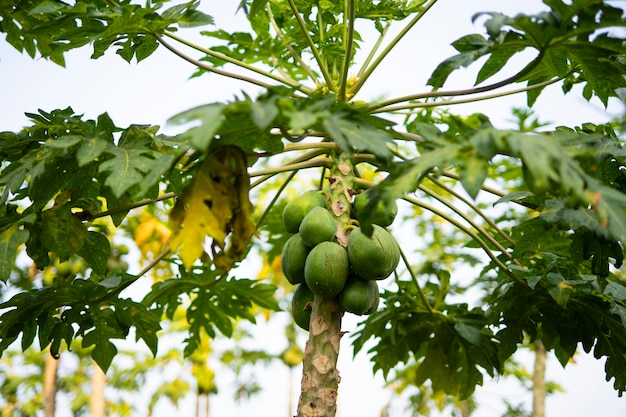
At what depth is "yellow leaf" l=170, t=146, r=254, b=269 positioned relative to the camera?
193 cm

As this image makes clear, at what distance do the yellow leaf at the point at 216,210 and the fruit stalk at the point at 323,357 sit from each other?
0.50 m

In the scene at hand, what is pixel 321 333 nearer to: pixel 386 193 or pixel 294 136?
pixel 294 136

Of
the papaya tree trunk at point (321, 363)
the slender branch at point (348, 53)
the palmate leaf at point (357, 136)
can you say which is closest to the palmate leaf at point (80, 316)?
the papaya tree trunk at point (321, 363)

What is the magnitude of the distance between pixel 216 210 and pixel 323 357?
29.0 inches

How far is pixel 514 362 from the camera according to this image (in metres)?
6.68

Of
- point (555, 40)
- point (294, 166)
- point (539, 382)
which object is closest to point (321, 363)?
point (294, 166)

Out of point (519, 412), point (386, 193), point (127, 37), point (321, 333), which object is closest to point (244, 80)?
point (127, 37)

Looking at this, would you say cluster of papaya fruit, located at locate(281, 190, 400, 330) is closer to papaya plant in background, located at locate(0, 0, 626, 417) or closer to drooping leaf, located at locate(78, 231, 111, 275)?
papaya plant in background, located at locate(0, 0, 626, 417)

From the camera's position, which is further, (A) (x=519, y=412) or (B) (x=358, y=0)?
(A) (x=519, y=412)

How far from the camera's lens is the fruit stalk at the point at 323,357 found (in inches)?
94.1

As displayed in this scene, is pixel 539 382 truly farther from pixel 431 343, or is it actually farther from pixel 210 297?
pixel 210 297

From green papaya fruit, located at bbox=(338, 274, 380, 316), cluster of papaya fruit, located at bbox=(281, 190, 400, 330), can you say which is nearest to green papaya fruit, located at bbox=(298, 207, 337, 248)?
cluster of papaya fruit, located at bbox=(281, 190, 400, 330)

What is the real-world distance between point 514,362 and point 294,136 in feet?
16.8

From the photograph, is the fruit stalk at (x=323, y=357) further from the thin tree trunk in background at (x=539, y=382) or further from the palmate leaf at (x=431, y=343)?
the thin tree trunk in background at (x=539, y=382)
